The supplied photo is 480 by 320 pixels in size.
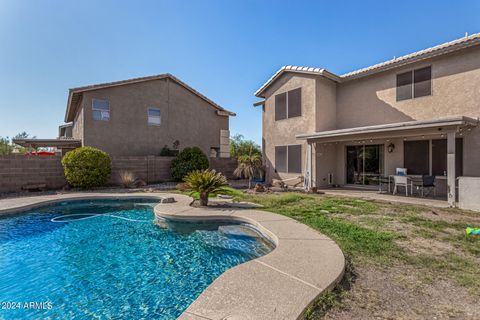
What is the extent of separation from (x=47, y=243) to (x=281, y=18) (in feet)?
49.0

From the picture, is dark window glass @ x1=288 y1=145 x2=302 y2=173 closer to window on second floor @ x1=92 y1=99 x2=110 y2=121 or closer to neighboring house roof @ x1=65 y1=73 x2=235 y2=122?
neighboring house roof @ x1=65 y1=73 x2=235 y2=122

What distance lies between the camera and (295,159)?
15242 millimetres

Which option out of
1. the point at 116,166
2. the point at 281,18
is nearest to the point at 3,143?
the point at 116,166

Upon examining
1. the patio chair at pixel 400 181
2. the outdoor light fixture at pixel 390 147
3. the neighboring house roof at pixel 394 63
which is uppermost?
the neighboring house roof at pixel 394 63

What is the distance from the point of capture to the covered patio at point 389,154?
9.26m

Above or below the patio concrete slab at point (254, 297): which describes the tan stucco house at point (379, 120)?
above

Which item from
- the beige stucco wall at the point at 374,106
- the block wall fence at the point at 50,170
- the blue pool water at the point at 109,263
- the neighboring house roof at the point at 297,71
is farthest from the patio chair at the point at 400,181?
the block wall fence at the point at 50,170

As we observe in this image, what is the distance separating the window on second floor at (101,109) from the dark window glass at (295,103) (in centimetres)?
1327

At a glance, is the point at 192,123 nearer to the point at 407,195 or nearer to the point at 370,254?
the point at 407,195

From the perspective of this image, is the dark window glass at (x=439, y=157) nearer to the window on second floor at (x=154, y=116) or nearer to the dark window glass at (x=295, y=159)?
the dark window glass at (x=295, y=159)

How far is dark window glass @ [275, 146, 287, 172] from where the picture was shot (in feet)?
52.0

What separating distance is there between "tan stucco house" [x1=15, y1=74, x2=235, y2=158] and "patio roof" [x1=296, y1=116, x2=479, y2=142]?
11045mm

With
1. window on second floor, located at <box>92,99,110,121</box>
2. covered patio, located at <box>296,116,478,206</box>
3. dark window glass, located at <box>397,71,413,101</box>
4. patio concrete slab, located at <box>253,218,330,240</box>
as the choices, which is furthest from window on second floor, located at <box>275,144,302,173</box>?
window on second floor, located at <box>92,99,110,121</box>

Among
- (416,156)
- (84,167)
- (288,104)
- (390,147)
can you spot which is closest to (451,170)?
(416,156)
